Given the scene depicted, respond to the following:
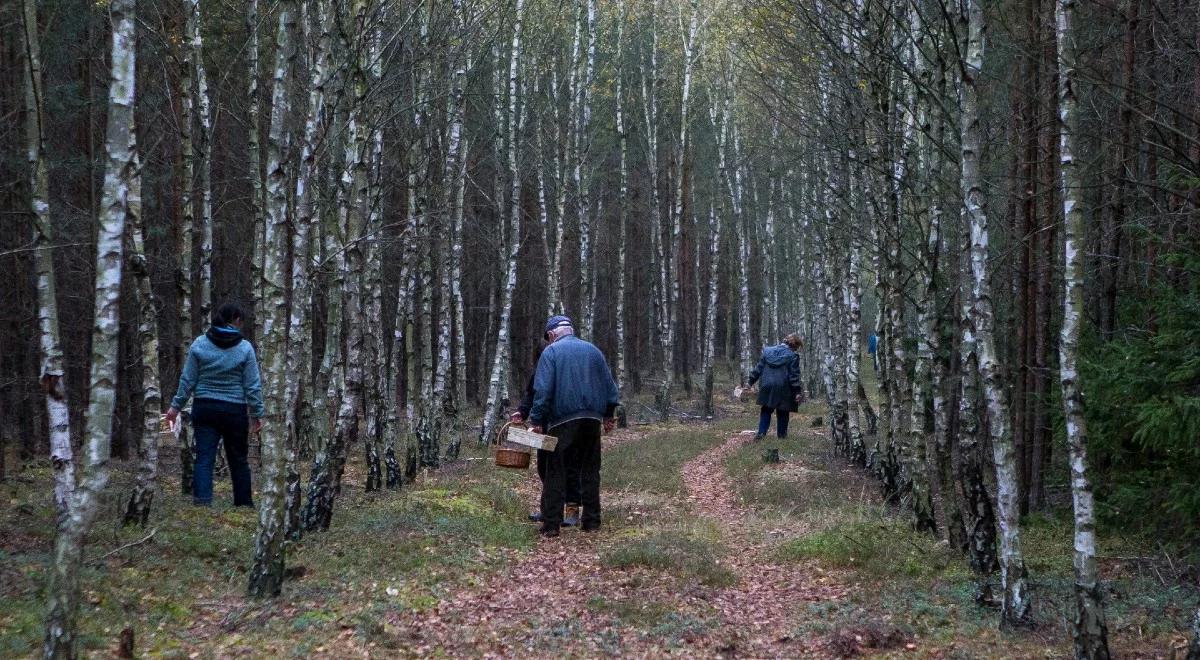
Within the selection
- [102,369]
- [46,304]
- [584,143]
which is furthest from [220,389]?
[584,143]

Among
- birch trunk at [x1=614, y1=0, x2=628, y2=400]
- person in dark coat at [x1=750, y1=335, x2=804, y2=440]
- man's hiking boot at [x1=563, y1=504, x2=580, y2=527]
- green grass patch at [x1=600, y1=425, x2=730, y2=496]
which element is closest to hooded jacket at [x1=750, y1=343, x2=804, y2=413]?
person in dark coat at [x1=750, y1=335, x2=804, y2=440]

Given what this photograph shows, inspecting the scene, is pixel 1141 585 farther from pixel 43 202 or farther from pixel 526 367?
pixel 526 367

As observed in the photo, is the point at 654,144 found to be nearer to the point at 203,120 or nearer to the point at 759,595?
the point at 203,120

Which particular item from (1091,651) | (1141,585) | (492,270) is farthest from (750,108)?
(1091,651)

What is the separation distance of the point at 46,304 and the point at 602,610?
4.46 m

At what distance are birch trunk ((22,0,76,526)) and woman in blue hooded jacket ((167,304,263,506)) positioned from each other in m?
3.13

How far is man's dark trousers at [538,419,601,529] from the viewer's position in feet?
33.9

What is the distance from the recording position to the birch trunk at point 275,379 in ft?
22.5

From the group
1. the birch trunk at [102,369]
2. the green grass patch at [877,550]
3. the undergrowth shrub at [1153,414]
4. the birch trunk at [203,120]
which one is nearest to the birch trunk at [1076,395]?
the undergrowth shrub at [1153,414]

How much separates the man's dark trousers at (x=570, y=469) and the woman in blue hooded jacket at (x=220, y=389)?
3.11m

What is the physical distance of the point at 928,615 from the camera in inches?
277

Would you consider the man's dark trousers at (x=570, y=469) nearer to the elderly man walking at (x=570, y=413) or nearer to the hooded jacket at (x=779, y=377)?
the elderly man walking at (x=570, y=413)

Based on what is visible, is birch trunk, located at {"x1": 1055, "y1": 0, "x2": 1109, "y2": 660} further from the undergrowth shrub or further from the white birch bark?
the white birch bark

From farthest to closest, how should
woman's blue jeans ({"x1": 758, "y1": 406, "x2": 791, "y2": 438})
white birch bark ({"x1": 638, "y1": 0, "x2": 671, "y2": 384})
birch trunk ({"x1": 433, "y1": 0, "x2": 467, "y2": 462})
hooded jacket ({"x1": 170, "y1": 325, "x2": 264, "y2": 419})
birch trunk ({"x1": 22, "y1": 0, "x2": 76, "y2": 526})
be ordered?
white birch bark ({"x1": 638, "y1": 0, "x2": 671, "y2": 384})
woman's blue jeans ({"x1": 758, "y1": 406, "x2": 791, "y2": 438})
birch trunk ({"x1": 433, "y1": 0, "x2": 467, "y2": 462})
hooded jacket ({"x1": 170, "y1": 325, "x2": 264, "y2": 419})
birch trunk ({"x1": 22, "y1": 0, "x2": 76, "y2": 526})
